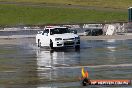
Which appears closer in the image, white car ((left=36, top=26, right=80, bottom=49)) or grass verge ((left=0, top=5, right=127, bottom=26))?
white car ((left=36, top=26, right=80, bottom=49))

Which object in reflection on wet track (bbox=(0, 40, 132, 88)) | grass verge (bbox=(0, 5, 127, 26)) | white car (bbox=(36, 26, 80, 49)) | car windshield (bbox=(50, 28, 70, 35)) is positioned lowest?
reflection on wet track (bbox=(0, 40, 132, 88))

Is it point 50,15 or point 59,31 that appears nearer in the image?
point 59,31

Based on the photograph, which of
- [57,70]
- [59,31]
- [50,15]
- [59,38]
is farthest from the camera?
[50,15]

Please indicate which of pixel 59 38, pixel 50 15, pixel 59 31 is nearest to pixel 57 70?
pixel 59 38

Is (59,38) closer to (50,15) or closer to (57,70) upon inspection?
(57,70)

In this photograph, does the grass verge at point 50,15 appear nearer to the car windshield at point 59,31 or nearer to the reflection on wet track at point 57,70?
the car windshield at point 59,31

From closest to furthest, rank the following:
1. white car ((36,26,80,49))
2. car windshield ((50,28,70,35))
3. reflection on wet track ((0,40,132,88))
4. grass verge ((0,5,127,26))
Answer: reflection on wet track ((0,40,132,88)), white car ((36,26,80,49)), car windshield ((50,28,70,35)), grass verge ((0,5,127,26))

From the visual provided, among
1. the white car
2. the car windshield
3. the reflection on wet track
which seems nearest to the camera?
the reflection on wet track

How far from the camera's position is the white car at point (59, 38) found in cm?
3406

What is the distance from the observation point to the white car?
34062 millimetres

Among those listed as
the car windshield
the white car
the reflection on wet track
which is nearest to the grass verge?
the white car

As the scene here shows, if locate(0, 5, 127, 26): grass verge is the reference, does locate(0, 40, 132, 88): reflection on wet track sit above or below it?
below

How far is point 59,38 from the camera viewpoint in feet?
113

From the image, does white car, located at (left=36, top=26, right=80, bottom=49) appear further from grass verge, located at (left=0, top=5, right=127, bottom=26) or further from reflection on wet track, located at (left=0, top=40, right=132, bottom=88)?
grass verge, located at (left=0, top=5, right=127, bottom=26)
